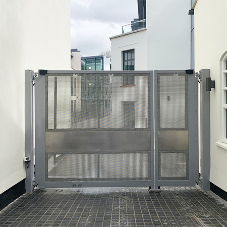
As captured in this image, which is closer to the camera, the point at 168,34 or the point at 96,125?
the point at 96,125

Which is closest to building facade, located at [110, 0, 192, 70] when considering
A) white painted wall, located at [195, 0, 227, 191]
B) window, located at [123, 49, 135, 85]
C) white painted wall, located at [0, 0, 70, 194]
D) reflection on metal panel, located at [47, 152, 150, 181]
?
window, located at [123, 49, 135, 85]

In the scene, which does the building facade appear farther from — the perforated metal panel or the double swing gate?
the double swing gate

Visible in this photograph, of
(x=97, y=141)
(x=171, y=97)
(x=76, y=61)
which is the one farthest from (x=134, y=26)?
(x=97, y=141)

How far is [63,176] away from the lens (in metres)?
6.07

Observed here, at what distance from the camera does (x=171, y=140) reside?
19.8 ft

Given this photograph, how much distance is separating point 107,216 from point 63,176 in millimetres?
1746

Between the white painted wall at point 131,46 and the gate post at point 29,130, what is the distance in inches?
570

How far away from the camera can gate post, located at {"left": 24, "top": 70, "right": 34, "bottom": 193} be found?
5957 millimetres

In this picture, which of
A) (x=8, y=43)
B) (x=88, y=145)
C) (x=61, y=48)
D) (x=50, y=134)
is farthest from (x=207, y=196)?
(x=61, y=48)

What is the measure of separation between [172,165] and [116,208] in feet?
5.67

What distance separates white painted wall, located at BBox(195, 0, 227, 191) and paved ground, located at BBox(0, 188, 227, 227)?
653 millimetres

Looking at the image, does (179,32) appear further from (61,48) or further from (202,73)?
(202,73)

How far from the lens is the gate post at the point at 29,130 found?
19.5 feet

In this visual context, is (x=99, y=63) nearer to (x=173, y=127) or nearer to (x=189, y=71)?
(x=189, y=71)
